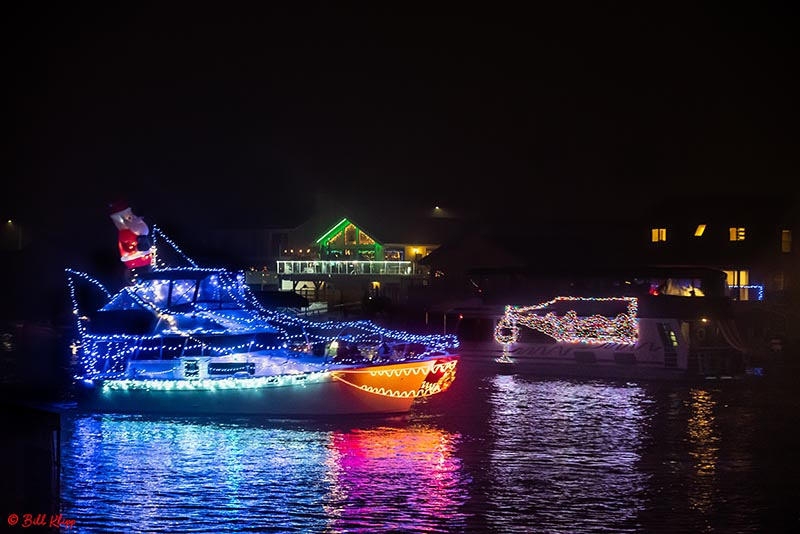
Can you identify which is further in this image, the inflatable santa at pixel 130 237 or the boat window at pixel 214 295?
the inflatable santa at pixel 130 237

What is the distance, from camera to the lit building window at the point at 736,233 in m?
63.0

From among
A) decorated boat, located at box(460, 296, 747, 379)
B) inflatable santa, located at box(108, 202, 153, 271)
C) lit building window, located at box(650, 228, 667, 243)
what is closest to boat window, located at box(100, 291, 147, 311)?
inflatable santa, located at box(108, 202, 153, 271)

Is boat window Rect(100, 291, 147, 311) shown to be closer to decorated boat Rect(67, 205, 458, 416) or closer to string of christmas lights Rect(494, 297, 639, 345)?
decorated boat Rect(67, 205, 458, 416)

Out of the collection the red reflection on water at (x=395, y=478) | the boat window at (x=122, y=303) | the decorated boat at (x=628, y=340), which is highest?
the boat window at (x=122, y=303)

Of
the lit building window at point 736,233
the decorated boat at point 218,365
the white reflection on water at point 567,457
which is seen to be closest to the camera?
the white reflection on water at point 567,457

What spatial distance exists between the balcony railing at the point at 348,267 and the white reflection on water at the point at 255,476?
1842 inches

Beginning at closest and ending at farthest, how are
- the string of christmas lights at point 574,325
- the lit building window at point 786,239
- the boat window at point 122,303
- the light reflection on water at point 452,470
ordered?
the light reflection on water at point 452,470 < the boat window at point 122,303 < the string of christmas lights at point 574,325 < the lit building window at point 786,239

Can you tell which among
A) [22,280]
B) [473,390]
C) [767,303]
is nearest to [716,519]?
[473,390]

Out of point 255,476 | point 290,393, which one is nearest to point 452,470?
point 255,476

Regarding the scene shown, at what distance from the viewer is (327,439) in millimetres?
23797

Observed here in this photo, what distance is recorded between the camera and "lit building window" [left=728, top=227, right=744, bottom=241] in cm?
6300

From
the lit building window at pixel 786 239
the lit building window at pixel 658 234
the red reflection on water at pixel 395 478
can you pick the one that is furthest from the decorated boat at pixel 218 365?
the lit building window at pixel 658 234

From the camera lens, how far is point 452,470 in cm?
2039

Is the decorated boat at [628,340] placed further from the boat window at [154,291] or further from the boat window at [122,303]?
the boat window at [122,303]
